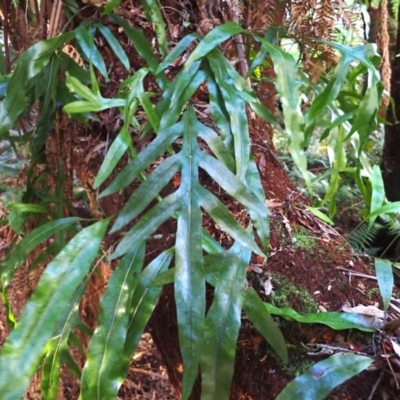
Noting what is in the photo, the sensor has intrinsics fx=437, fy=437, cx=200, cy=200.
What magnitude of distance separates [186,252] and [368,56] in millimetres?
480

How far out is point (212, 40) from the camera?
69 cm

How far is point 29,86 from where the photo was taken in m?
0.83

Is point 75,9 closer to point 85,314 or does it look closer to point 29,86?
point 29,86

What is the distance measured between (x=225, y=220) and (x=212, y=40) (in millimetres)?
303

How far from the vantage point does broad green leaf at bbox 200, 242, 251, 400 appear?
50 centimetres

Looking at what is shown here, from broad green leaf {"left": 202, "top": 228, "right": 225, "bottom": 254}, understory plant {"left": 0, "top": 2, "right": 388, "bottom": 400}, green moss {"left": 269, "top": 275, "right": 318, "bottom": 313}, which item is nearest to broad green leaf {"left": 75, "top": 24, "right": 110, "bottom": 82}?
understory plant {"left": 0, "top": 2, "right": 388, "bottom": 400}

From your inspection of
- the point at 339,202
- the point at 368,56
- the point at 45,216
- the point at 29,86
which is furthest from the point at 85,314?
the point at 339,202

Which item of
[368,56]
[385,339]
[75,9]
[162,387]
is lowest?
[162,387]

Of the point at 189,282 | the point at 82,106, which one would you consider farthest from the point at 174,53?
the point at 189,282

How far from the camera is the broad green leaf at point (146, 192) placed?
1.91ft

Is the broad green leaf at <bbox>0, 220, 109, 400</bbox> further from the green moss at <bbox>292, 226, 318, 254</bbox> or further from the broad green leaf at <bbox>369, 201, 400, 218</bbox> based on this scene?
the broad green leaf at <bbox>369, 201, 400, 218</bbox>

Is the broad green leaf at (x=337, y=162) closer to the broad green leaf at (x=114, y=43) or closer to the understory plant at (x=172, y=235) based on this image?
the understory plant at (x=172, y=235)

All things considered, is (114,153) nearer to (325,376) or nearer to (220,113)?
(220,113)

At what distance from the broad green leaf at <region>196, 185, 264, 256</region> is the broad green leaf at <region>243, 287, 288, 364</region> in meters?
→ 0.07
